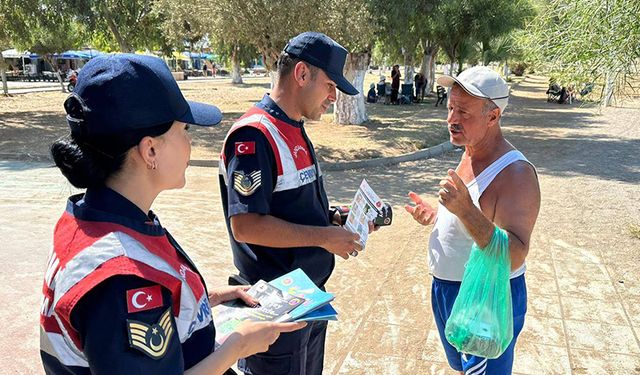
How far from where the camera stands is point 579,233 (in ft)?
21.4

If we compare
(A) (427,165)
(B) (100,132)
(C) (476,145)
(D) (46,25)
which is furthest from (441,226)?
(D) (46,25)

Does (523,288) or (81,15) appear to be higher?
(81,15)

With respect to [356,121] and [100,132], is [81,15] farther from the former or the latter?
[100,132]

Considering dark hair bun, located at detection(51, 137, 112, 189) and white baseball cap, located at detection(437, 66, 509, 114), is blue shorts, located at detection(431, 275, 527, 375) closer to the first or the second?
white baseball cap, located at detection(437, 66, 509, 114)

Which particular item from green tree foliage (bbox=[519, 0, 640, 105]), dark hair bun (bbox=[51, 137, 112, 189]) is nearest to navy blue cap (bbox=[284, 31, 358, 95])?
dark hair bun (bbox=[51, 137, 112, 189])

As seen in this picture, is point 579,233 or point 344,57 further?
point 579,233

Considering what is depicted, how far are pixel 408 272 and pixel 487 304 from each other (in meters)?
→ 3.07

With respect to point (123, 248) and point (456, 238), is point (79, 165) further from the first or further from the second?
point (456, 238)

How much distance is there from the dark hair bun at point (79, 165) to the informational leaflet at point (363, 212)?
1.34 meters

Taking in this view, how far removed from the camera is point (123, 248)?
1.12 metres

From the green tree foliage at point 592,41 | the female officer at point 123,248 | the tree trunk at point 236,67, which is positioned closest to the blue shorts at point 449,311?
the female officer at point 123,248

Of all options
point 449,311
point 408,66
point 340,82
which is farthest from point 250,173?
point 408,66

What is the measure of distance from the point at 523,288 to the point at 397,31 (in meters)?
14.5

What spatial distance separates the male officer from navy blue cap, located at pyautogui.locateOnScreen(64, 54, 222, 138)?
2.96 feet
